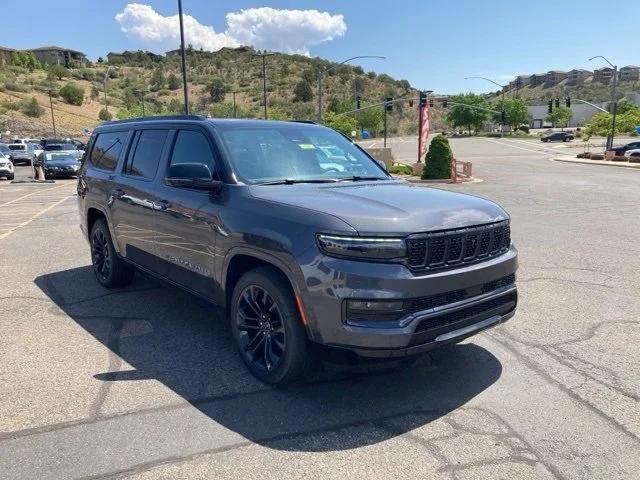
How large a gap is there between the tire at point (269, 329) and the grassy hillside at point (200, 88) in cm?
6210

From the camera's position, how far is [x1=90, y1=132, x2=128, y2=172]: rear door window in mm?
5871

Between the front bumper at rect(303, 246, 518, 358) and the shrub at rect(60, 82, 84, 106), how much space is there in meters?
90.3

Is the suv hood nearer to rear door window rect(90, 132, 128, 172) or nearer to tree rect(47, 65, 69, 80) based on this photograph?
rear door window rect(90, 132, 128, 172)

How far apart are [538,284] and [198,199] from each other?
436 centimetres

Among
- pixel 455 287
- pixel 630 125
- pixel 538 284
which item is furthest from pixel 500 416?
pixel 630 125

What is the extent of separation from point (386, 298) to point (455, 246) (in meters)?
0.65

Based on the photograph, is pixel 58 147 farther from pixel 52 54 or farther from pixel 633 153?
pixel 52 54

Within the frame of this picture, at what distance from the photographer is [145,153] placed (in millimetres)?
5293

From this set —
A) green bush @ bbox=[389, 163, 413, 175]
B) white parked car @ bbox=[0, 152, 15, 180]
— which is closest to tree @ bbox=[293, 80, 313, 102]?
green bush @ bbox=[389, 163, 413, 175]

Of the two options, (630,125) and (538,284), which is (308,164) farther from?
(630,125)

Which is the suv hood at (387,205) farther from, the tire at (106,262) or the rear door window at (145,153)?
the tire at (106,262)

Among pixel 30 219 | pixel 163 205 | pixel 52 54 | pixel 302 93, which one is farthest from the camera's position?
pixel 52 54

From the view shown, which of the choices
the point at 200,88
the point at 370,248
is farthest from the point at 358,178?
the point at 200,88

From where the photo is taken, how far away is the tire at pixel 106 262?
608cm
